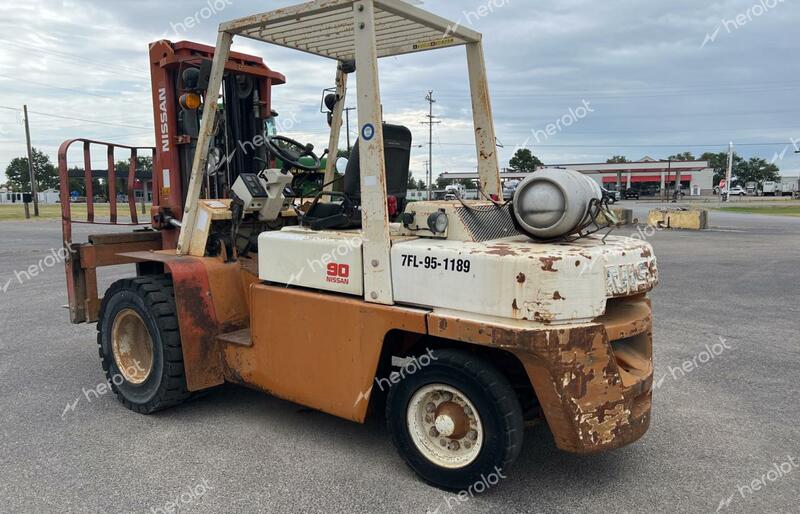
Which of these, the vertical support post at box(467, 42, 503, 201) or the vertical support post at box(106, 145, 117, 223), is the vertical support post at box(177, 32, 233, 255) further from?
the vertical support post at box(467, 42, 503, 201)

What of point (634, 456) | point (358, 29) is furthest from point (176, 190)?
point (634, 456)

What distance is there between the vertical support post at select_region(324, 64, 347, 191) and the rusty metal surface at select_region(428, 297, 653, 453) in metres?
2.58

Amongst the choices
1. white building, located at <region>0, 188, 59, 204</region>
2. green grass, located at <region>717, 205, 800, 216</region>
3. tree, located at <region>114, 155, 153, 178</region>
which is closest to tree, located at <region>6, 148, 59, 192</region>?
white building, located at <region>0, 188, 59, 204</region>

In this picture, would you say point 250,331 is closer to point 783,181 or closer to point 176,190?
point 176,190

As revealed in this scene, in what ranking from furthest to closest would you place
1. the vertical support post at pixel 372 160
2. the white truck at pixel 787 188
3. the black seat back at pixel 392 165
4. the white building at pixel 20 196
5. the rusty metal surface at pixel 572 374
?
the white truck at pixel 787 188 → the white building at pixel 20 196 → the black seat back at pixel 392 165 → the vertical support post at pixel 372 160 → the rusty metal surface at pixel 572 374

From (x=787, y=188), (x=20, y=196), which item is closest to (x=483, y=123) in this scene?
(x=20, y=196)

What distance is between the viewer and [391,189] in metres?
4.25

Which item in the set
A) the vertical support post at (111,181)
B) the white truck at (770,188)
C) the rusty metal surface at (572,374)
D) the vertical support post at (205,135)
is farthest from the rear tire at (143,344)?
the white truck at (770,188)

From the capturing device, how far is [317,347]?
3984mm

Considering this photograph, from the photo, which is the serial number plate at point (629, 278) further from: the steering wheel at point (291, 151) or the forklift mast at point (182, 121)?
the forklift mast at point (182, 121)

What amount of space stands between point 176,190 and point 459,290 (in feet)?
10.8

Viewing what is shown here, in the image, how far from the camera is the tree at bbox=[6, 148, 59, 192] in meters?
95.4

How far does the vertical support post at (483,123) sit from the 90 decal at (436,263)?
4.66 ft

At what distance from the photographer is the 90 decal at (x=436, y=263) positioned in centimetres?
335
